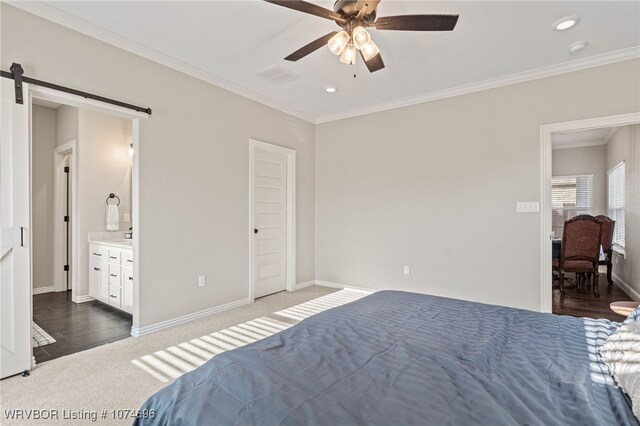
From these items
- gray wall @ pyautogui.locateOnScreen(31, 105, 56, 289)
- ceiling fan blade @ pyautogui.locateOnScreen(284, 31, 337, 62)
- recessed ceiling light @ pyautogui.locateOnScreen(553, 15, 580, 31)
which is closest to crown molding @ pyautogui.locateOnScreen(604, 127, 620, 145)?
recessed ceiling light @ pyautogui.locateOnScreen(553, 15, 580, 31)

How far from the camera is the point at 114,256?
3.92m

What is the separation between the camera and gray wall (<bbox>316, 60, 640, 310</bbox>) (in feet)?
11.7

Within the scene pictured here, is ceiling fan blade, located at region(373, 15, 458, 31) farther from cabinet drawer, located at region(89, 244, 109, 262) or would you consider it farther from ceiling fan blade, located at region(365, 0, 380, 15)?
cabinet drawer, located at region(89, 244, 109, 262)

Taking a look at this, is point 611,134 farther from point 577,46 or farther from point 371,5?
point 371,5

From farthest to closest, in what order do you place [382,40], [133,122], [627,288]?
[627,288]
[133,122]
[382,40]

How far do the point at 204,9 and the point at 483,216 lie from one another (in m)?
3.64

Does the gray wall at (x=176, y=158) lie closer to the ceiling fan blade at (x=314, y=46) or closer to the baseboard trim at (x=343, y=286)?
the baseboard trim at (x=343, y=286)

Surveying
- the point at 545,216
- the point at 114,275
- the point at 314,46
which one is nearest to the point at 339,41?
the point at 314,46

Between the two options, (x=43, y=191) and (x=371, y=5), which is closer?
(x=371, y=5)

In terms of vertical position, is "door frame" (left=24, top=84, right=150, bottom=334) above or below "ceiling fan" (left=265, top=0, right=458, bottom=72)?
below

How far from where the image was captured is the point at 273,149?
4.63m

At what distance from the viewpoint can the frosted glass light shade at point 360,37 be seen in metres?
2.13

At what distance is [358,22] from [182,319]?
3274 mm

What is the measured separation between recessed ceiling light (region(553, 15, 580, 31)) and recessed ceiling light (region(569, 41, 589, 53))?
37cm
